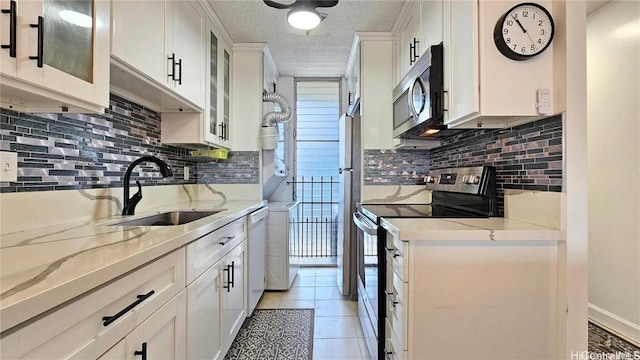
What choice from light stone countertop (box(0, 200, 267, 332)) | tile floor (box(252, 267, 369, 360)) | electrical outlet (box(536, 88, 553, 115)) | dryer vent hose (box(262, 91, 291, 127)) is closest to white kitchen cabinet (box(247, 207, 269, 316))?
tile floor (box(252, 267, 369, 360))

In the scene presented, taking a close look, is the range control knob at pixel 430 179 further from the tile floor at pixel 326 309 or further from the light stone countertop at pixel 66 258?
the light stone countertop at pixel 66 258

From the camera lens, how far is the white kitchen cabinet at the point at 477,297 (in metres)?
1.29

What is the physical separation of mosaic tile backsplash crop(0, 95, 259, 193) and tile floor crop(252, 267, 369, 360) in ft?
4.97

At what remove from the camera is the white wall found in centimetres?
211

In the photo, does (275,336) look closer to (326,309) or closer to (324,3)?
(326,309)

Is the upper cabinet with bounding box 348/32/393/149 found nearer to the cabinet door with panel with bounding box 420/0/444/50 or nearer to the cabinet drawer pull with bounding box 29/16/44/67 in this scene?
the cabinet door with panel with bounding box 420/0/444/50

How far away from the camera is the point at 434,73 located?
1722 mm

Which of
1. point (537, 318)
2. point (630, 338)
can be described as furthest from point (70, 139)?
point (630, 338)

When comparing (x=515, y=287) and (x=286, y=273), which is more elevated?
(x=515, y=287)

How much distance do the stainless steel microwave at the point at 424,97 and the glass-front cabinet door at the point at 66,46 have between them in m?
1.54

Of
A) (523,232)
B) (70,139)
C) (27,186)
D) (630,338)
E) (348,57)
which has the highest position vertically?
(348,57)

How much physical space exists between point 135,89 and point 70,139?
0.46 metres

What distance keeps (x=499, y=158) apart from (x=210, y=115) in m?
2.06

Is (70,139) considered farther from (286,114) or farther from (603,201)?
(603,201)
